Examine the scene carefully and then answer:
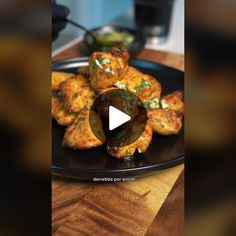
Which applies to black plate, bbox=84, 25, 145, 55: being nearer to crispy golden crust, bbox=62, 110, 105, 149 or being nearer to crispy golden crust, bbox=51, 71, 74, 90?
crispy golden crust, bbox=51, 71, 74, 90

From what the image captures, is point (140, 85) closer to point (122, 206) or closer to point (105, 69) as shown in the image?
point (105, 69)

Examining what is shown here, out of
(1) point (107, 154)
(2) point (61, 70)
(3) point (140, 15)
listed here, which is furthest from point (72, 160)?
(3) point (140, 15)

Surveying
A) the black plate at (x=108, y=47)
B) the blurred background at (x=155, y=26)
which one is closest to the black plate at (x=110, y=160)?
the black plate at (x=108, y=47)

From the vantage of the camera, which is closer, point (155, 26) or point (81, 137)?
point (81, 137)

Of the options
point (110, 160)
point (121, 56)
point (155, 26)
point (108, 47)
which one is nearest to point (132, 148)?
point (110, 160)
